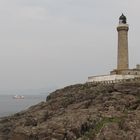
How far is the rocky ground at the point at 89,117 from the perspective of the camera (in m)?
57.8

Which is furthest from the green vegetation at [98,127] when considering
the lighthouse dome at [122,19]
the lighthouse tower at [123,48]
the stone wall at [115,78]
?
the lighthouse dome at [122,19]

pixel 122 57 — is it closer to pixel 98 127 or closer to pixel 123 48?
pixel 123 48

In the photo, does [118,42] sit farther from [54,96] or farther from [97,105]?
[97,105]

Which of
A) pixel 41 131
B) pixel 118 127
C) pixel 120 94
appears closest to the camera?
pixel 118 127

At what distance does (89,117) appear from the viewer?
6150 centimetres

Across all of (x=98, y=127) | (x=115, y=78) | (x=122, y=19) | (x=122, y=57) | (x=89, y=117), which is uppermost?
(x=122, y=19)

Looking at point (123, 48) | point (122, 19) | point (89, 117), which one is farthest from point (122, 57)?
point (89, 117)

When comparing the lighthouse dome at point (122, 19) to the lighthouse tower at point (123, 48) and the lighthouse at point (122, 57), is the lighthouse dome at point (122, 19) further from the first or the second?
the lighthouse tower at point (123, 48)

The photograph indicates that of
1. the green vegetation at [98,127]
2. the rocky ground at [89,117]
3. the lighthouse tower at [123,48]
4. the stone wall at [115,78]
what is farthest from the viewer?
the lighthouse tower at [123,48]

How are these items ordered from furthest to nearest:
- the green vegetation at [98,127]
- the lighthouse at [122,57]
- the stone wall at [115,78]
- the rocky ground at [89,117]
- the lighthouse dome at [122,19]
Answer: the lighthouse dome at [122,19] → the lighthouse at [122,57] → the stone wall at [115,78] → the green vegetation at [98,127] → the rocky ground at [89,117]

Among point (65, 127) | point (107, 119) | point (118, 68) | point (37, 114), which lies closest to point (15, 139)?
point (37, 114)

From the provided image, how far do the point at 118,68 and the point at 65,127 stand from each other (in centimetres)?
2764

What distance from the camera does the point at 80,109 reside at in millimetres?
66125

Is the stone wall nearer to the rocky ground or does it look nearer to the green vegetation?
the rocky ground
